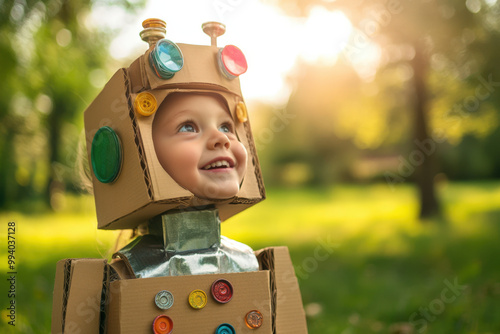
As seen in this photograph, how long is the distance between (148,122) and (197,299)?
0.65 meters

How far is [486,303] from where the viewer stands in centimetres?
329

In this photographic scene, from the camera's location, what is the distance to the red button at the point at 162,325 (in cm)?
160

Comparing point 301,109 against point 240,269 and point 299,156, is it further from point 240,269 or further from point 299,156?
point 240,269

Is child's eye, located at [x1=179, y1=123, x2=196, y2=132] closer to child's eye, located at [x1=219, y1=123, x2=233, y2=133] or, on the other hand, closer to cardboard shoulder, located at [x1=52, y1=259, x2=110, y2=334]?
child's eye, located at [x1=219, y1=123, x2=233, y2=133]

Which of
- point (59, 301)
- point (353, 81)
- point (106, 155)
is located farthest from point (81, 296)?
point (353, 81)

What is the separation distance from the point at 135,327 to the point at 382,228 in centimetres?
657

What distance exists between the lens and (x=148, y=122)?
175 cm

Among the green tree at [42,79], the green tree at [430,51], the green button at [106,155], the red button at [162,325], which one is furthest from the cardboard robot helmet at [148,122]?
the green tree at [430,51]

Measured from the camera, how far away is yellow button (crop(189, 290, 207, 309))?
1659 millimetres

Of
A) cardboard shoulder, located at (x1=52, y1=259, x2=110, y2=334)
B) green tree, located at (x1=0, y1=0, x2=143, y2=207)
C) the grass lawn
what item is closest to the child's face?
cardboard shoulder, located at (x1=52, y1=259, x2=110, y2=334)

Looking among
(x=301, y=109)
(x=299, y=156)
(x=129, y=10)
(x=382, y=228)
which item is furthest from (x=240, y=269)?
(x=299, y=156)

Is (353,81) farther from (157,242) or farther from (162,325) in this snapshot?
(162,325)

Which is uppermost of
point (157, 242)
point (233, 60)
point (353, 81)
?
point (353, 81)

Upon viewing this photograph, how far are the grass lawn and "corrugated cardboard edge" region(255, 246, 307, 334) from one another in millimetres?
743
